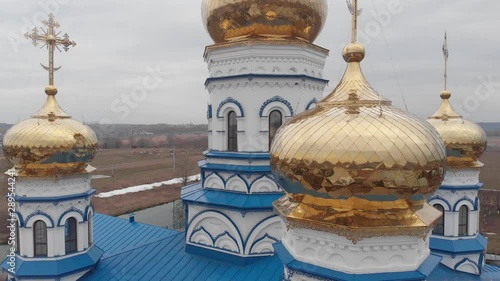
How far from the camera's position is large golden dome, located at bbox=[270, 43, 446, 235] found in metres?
4.20

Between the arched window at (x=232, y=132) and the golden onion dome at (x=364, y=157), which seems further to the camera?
the arched window at (x=232, y=132)

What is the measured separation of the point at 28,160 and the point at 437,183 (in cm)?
703

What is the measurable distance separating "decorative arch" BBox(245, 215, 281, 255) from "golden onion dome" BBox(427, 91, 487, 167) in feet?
13.9

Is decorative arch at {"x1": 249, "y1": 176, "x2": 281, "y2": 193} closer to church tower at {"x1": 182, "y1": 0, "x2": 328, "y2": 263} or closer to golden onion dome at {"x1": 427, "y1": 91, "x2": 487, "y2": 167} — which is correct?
church tower at {"x1": 182, "y1": 0, "x2": 328, "y2": 263}

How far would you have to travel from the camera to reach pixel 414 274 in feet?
14.1

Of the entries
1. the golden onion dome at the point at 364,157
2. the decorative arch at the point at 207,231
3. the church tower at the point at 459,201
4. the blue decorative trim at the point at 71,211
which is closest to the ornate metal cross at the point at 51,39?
the blue decorative trim at the point at 71,211

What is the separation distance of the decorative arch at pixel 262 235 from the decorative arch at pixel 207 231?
6.9 inches

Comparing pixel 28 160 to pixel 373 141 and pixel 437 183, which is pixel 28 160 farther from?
pixel 437 183

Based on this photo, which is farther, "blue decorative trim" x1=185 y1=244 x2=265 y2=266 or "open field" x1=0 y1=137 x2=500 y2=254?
"open field" x1=0 y1=137 x2=500 y2=254

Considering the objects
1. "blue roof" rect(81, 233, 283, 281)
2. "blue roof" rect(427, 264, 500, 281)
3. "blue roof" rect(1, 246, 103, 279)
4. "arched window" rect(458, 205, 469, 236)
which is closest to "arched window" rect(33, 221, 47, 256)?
"blue roof" rect(1, 246, 103, 279)

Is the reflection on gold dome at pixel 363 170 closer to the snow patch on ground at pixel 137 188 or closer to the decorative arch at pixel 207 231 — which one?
the decorative arch at pixel 207 231

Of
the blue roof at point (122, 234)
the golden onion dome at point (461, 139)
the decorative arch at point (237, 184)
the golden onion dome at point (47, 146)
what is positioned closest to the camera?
the golden onion dome at point (47, 146)

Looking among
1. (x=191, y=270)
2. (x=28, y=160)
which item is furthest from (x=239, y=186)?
(x=28, y=160)

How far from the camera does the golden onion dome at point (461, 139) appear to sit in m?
8.69
